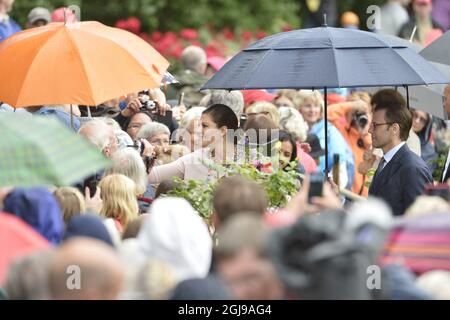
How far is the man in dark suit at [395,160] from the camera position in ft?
28.2

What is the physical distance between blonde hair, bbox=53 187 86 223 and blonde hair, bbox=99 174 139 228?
610mm

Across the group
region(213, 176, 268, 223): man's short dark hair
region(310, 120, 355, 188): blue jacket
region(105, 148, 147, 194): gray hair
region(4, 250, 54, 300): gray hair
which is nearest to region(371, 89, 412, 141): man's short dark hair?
region(105, 148, 147, 194): gray hair

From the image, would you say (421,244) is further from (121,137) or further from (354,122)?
(354,122)

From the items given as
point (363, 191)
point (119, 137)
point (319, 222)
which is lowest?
point (363, 191)

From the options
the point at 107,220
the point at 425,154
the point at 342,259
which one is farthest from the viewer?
the point at 425,154

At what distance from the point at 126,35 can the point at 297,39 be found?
4.39ft

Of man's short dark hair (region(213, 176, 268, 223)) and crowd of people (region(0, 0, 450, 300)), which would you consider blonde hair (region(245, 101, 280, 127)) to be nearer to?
crowd of people (region(0, 0, 450, 300))

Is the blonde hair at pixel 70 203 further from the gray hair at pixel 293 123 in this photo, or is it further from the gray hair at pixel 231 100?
the gray hair at pixel 293 123

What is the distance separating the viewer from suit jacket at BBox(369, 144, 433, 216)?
857cm

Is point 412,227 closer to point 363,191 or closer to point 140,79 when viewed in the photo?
point 140,79

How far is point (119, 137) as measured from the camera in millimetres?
10039

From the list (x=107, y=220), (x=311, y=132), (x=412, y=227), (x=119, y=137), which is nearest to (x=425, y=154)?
(x=311, y=132)

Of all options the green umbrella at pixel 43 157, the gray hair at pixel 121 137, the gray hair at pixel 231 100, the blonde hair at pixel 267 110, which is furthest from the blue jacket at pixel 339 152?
the green umbrella at pixel 43 157

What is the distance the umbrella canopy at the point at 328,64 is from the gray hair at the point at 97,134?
0.80 metres
